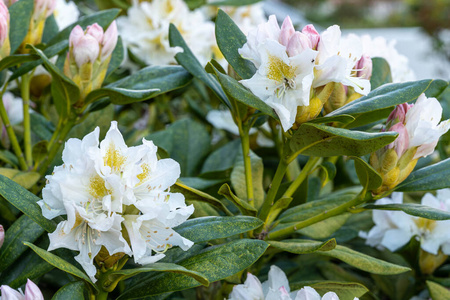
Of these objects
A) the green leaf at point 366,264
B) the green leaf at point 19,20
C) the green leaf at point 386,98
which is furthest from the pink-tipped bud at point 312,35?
the green leaf at point 19,20

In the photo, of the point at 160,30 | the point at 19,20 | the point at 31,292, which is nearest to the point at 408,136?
the point at 31,292

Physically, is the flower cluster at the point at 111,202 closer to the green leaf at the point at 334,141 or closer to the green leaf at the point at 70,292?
the green leaf at the point at 70,292

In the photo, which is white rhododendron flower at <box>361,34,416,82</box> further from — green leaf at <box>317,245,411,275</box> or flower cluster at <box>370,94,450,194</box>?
green leaf at <box>317,245,411,275</box>

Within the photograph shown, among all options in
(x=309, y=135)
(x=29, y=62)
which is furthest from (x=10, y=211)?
(x=309, y=135)

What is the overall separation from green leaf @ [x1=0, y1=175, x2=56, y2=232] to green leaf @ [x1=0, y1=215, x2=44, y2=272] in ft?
0.34

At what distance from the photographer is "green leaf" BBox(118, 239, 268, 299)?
0.70 m

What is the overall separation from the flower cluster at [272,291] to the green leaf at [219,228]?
102 millimetres

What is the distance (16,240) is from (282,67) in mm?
455

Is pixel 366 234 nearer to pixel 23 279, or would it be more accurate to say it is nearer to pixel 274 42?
pixel 274 42

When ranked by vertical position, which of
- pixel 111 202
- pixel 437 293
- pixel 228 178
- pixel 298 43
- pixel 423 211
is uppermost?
pixel 298 43

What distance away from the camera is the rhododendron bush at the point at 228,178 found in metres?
0.67

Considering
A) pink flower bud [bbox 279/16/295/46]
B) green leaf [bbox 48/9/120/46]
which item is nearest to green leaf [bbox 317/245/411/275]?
pink flower bud [bbox 279/16/295/46]

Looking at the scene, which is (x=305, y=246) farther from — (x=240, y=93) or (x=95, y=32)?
(x=95, y=32)

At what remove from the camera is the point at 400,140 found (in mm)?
783
